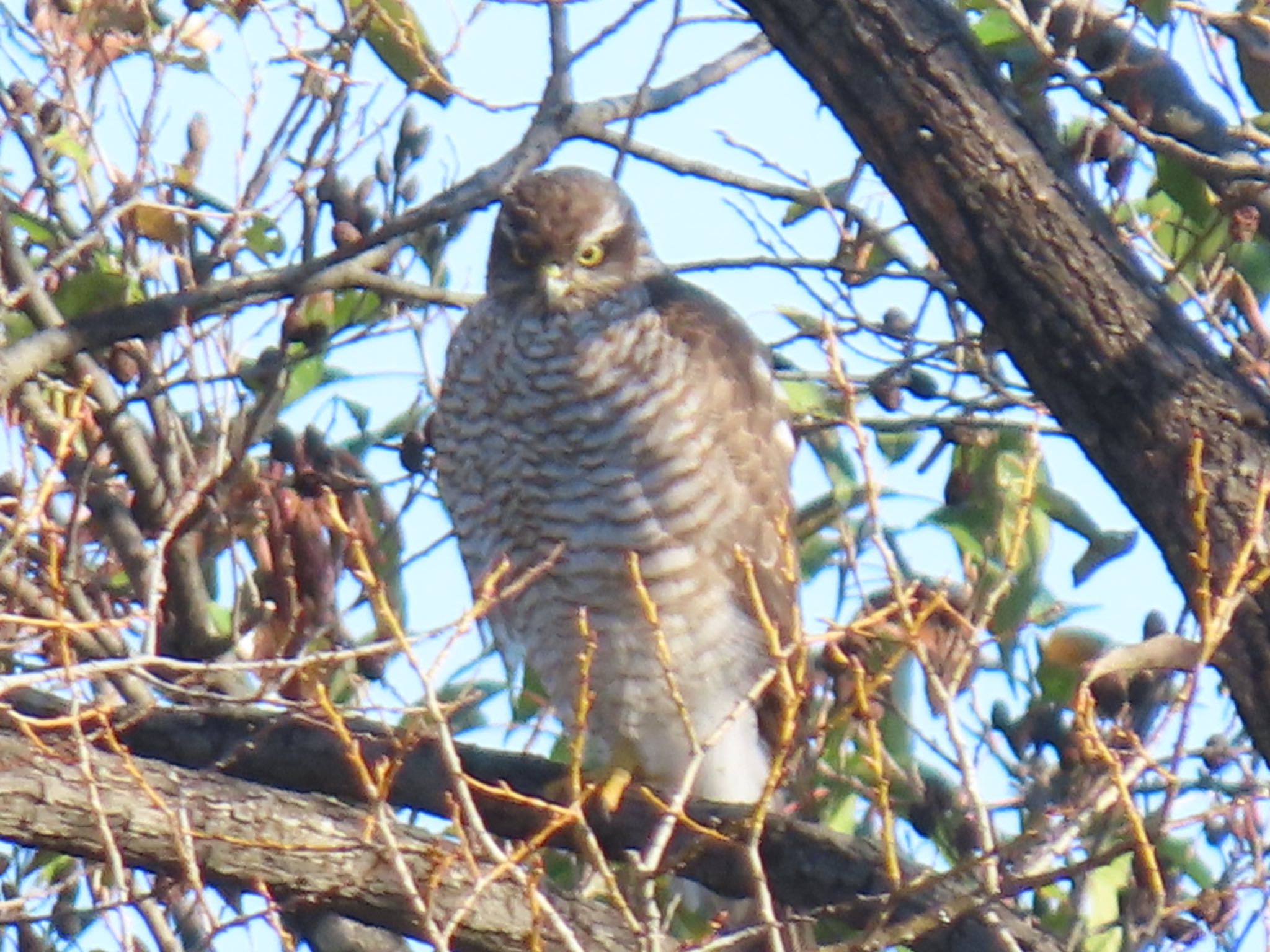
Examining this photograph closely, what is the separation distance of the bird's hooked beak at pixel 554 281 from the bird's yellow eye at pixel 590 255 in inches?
2.2

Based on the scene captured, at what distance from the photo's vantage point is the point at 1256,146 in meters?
3.62

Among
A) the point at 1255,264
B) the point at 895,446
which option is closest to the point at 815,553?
the point at 895,446

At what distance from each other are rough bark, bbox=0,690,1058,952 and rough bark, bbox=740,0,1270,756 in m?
0.65

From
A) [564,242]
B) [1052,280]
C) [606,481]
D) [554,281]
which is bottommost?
[1052,280]

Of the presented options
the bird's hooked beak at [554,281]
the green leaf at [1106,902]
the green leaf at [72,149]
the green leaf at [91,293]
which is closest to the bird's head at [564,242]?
the bird's hooked beak at [554,281]

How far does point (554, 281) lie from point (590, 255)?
140 millimetres

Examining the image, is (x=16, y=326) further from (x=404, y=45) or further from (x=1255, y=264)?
(x=1255, y=264)

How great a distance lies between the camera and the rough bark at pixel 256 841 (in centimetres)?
312

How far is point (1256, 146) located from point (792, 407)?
126 cm

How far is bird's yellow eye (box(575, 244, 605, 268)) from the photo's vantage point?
4.70m

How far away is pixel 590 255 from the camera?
4.71 meters

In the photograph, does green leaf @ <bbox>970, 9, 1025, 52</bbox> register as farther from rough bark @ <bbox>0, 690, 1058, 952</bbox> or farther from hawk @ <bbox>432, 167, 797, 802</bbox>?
rough bark @ <bbox>0, 690, 1058, 952</bbox>

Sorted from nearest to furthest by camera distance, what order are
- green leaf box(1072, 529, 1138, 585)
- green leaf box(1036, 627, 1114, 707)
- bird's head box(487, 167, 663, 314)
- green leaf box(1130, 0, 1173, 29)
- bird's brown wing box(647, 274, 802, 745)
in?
green leaf box(1036, 627, 1114, 707) < green leaf box(1130, 0, 1173, 29) < green leaf box(1072, 529, 1138, 585) < bird's brown wing box(647, 274, 802, 745) < bird's head box(487, 167, 663, 314)

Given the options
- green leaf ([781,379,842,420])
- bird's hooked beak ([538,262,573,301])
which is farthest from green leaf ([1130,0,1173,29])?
bird's hooked beak ([538,262,573,301])
